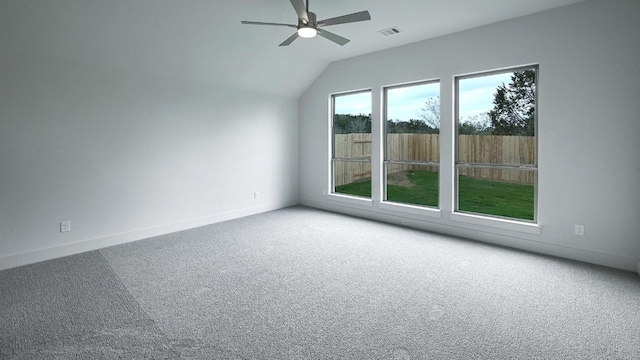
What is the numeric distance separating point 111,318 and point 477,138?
15.3 feet

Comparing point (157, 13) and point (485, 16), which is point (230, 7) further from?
point (485, 16)

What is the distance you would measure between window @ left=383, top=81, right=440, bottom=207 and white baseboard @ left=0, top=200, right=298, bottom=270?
270 cm

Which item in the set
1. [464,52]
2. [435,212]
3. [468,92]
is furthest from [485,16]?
[435,212]

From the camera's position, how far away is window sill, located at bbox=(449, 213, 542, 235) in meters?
3.97

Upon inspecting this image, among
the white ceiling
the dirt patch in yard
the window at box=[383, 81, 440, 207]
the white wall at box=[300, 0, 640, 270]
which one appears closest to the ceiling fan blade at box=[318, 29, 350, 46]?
the white ceiling

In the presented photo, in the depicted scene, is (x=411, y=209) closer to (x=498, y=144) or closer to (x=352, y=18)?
(x=498, y=144)

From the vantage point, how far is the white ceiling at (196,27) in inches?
132

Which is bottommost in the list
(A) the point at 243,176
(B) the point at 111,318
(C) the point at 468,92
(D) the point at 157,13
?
(B) the point at 111,318

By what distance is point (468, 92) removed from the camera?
4.59 metres

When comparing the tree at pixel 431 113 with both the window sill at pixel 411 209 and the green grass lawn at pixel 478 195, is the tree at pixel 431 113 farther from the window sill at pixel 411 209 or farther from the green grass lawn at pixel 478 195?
the window sill at pixel 411 209

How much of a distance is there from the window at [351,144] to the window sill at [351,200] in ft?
0.54

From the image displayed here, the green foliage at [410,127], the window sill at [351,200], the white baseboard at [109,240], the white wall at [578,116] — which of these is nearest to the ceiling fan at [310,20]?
the white wall at [578,116]

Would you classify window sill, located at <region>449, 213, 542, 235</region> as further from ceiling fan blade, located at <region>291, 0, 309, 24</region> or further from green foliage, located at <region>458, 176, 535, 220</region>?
ceiling fan blade, located at <region>291, 0, 309, 24</region>

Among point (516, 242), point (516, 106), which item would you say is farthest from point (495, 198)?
point (516, 106)
